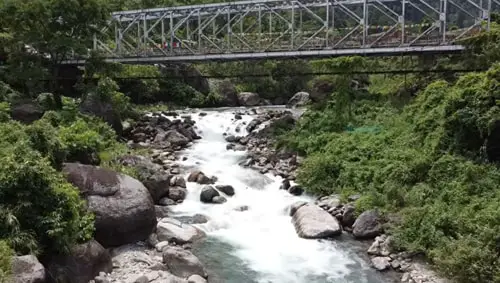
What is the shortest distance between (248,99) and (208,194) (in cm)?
2642

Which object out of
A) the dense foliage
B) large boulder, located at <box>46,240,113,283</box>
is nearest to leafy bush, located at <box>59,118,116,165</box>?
large boulder, located at <box>46,240,113,283</box>

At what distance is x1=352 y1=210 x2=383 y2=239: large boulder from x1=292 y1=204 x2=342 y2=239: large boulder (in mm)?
701

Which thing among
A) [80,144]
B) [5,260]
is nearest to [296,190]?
[80,144]

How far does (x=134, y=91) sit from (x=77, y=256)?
2965cm

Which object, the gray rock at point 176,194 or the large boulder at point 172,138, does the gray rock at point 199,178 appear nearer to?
the gray rock at point 176,194

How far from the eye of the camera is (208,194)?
20.3m

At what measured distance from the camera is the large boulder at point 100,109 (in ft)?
90.7

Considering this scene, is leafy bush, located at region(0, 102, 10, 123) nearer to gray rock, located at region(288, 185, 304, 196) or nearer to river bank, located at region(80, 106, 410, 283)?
river bank, located at region(80, 106, 410, 283)

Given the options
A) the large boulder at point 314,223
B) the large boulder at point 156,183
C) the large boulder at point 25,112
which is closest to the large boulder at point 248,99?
the large boulder at point 25,112

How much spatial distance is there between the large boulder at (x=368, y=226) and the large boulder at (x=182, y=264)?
19.7ft

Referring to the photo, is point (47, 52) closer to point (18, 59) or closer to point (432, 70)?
point (18, 59)

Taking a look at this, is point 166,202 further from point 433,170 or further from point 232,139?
point 232,139

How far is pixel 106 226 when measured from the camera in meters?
14.6

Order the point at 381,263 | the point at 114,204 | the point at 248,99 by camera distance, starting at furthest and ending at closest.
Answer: the point at 248,99 < the point at 114,204 < the point at 381,263
